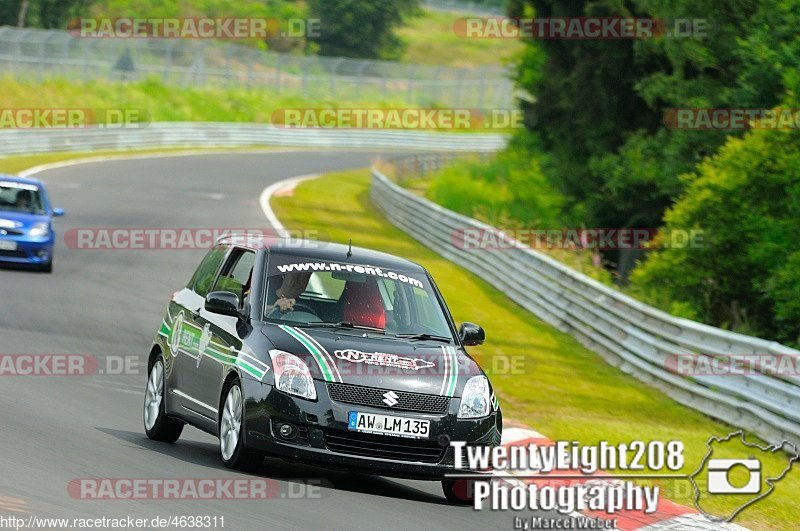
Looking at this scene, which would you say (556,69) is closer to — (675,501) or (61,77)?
(61,77)

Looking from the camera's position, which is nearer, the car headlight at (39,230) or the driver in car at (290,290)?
the driver in car at (290,290)

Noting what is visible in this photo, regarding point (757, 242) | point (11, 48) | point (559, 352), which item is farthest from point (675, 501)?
point (11, 48)

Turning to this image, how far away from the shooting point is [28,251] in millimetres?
23094

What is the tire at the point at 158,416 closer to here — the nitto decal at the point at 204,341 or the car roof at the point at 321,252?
the nitto decal at the point at 204,341

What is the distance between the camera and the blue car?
75.2ft

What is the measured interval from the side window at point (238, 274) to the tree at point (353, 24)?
10163 centimetres

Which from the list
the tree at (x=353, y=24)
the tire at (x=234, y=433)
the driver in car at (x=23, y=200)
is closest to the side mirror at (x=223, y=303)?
the tire at (x=234, y=433)

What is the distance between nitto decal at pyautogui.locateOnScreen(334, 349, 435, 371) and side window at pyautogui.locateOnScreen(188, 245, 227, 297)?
197cm

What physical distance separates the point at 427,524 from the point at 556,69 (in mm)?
33359

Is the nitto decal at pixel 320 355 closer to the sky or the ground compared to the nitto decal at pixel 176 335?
closer to the sky

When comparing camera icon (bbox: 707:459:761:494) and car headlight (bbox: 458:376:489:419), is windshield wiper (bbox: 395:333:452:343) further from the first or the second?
camera icon (bbox: 707:459:761:494)

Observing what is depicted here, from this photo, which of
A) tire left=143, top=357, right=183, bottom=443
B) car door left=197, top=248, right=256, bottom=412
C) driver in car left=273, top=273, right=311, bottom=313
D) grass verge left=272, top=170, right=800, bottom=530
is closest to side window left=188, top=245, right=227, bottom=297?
car door left=197, top=248, right=256, bottom=412

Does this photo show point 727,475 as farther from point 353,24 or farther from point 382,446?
point 353,24

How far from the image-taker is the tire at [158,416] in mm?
11359
